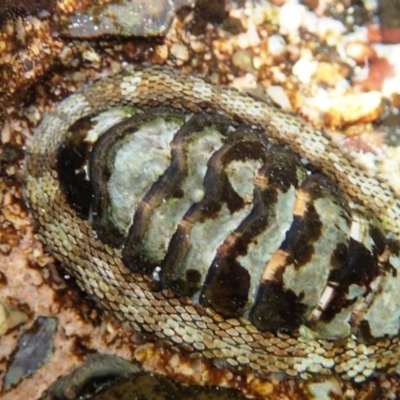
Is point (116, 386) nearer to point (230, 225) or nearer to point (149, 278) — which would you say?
point (149, 278)

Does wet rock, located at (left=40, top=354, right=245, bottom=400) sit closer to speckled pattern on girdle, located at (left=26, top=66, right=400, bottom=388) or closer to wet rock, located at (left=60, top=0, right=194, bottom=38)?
speckled pattern on girdle, located at (left=26, top=66, right=400, bottom=388)

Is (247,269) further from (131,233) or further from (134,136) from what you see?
(134,136)

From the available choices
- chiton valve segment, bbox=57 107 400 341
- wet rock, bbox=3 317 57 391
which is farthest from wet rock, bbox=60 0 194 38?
wet rock, bbox=3 317 57 391

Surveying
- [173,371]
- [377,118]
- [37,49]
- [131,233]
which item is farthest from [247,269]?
[37,49]

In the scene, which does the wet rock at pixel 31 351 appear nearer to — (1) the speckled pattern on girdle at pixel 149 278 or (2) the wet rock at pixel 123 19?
(1) the speckled pattern on girdle at pixel 149 278

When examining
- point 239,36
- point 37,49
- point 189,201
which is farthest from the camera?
point 239,36

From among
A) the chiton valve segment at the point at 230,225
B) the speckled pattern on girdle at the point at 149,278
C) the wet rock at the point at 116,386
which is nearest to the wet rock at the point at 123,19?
the speckled pattern on girdle at the point at 149,278
